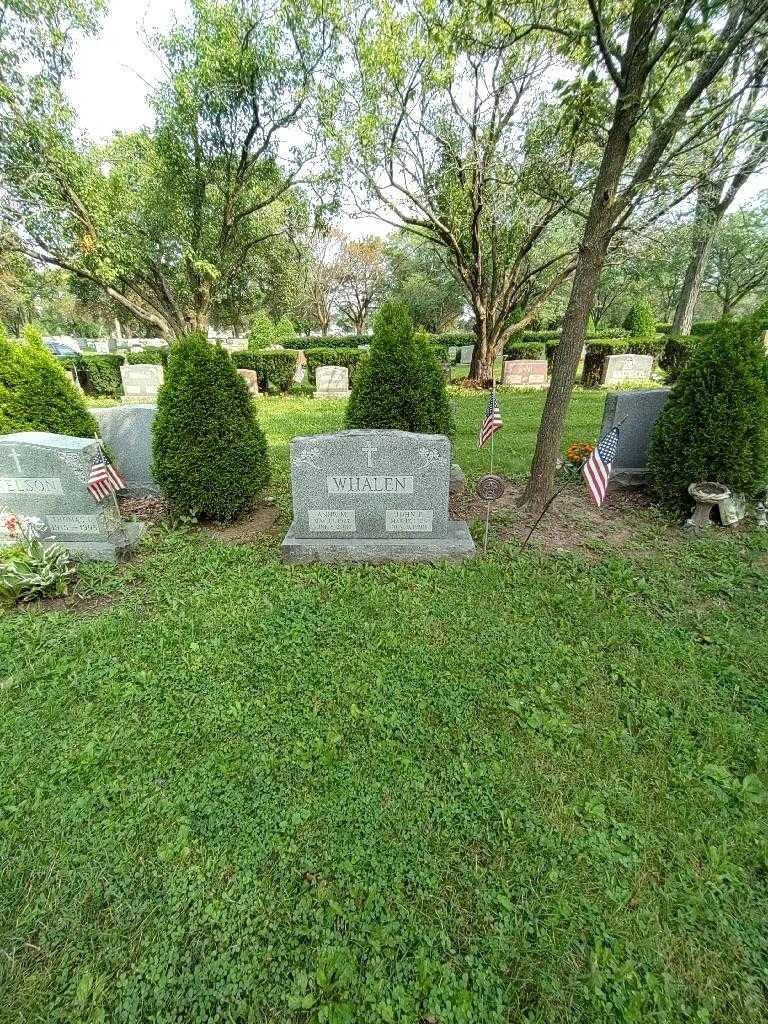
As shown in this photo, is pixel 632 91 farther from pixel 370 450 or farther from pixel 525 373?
pixel 525 373

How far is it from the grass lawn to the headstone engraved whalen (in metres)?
0.64

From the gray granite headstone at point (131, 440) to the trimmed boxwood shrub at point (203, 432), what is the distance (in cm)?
158

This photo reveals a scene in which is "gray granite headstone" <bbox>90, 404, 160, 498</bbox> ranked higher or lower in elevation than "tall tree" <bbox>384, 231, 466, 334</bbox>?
lower

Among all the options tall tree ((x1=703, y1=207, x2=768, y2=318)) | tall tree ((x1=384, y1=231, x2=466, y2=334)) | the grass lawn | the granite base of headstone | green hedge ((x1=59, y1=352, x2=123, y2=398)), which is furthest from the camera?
tall tree ((x1=384, y1=231, x2=466, y2=334))

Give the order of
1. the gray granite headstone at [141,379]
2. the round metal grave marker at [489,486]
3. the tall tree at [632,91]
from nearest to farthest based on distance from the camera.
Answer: the tall tree at [632,91] < the round metal grave marker at [489,486] < the gray granite headstone at [141,379]

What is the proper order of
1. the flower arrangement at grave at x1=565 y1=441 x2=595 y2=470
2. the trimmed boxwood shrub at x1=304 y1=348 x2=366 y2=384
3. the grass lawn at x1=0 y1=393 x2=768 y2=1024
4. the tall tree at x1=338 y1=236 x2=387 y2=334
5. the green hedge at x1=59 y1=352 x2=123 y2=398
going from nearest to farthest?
the grass lawn at x1=0 y1=393 x2=768 y2=1024 → the flower arrangement at grave at x1=565 y1=441 x2=595 y2=470 → the green hedge at x1=59 y1=352 x2=123 y2=398 → the trimmed boxwood shrub at x1=304 y1=348 x2=366 y2=384 → the tall tree at x1=338 y1=236 x2=387 y2=334

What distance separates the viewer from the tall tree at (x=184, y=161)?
11406 mm

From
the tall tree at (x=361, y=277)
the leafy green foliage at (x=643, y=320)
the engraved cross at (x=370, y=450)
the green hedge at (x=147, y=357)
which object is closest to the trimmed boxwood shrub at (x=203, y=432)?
the engraved cross at (x=370, y=450)

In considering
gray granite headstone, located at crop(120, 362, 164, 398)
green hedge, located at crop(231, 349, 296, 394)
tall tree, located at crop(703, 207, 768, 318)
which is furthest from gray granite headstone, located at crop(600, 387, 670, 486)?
tall tree, located at crop(703, 207, 768, 318)

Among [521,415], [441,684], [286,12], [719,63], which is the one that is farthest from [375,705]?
[286,12]

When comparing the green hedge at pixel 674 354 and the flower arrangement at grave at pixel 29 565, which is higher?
the green hedge at pixel 674 354

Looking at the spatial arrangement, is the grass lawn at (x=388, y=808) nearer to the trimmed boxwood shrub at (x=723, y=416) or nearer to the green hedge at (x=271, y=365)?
the trimmed boxwood shrub at (x=723, y=416)

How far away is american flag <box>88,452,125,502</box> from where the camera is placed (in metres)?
3.94

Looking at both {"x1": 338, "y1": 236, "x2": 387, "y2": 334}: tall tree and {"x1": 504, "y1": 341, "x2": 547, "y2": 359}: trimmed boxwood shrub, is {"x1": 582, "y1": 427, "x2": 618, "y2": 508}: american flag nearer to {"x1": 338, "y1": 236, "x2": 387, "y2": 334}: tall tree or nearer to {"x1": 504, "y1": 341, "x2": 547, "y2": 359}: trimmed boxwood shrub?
{"x1": 504, "y1": 341, "x2": 547, "y2": 359}: trimmed boxwood shrub
